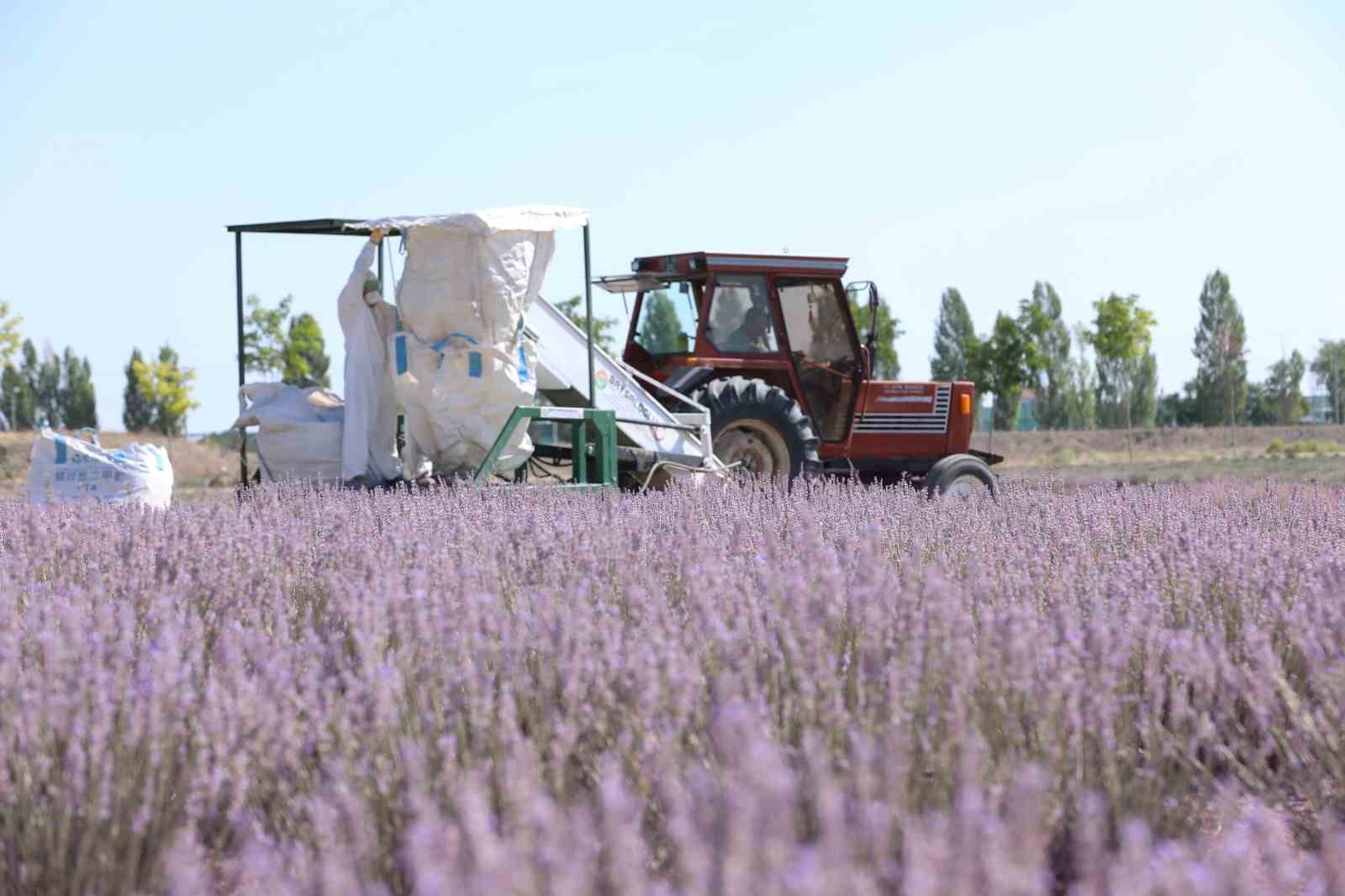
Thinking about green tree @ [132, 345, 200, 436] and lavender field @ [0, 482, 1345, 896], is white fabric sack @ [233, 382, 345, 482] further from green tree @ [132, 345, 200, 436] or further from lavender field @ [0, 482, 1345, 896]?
green tree @ [132, 345, 200, 436]

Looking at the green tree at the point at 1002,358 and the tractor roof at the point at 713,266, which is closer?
the tractor roof at the point at 713,266

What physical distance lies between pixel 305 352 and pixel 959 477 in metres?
34.1

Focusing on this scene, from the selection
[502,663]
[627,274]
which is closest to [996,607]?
[502,663]

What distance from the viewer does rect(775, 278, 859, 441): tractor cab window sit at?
1077 cm

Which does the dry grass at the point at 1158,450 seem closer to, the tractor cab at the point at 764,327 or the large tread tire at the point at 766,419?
the tractor cab at the point at 764,327

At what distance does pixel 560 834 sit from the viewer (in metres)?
1.63

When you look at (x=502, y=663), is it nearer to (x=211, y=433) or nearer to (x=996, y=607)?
(x=996, y=607)

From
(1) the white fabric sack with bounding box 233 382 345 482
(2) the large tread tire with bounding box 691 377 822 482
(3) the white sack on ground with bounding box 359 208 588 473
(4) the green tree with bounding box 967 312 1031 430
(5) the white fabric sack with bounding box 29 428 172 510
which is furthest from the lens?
(4) the green tree with bounding box 967 312 1031 430

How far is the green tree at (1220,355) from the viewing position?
5631cm

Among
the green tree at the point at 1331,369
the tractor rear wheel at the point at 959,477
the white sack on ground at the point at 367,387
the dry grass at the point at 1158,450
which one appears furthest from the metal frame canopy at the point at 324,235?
the green tree at the point at 1331,369

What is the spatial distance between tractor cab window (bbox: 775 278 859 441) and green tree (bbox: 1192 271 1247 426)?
4654 cm

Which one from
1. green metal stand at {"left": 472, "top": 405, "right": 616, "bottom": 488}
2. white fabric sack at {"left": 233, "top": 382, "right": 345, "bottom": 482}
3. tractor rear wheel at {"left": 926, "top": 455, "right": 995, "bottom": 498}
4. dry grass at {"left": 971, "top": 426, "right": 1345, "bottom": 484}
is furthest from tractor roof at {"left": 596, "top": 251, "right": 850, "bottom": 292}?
dry grass at {"left": 971, "top": 426, "right": 1345, "bottom": 484}

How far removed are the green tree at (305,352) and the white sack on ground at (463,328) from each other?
2570 cm

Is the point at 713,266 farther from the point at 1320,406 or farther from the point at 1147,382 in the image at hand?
the point at 1320,406
